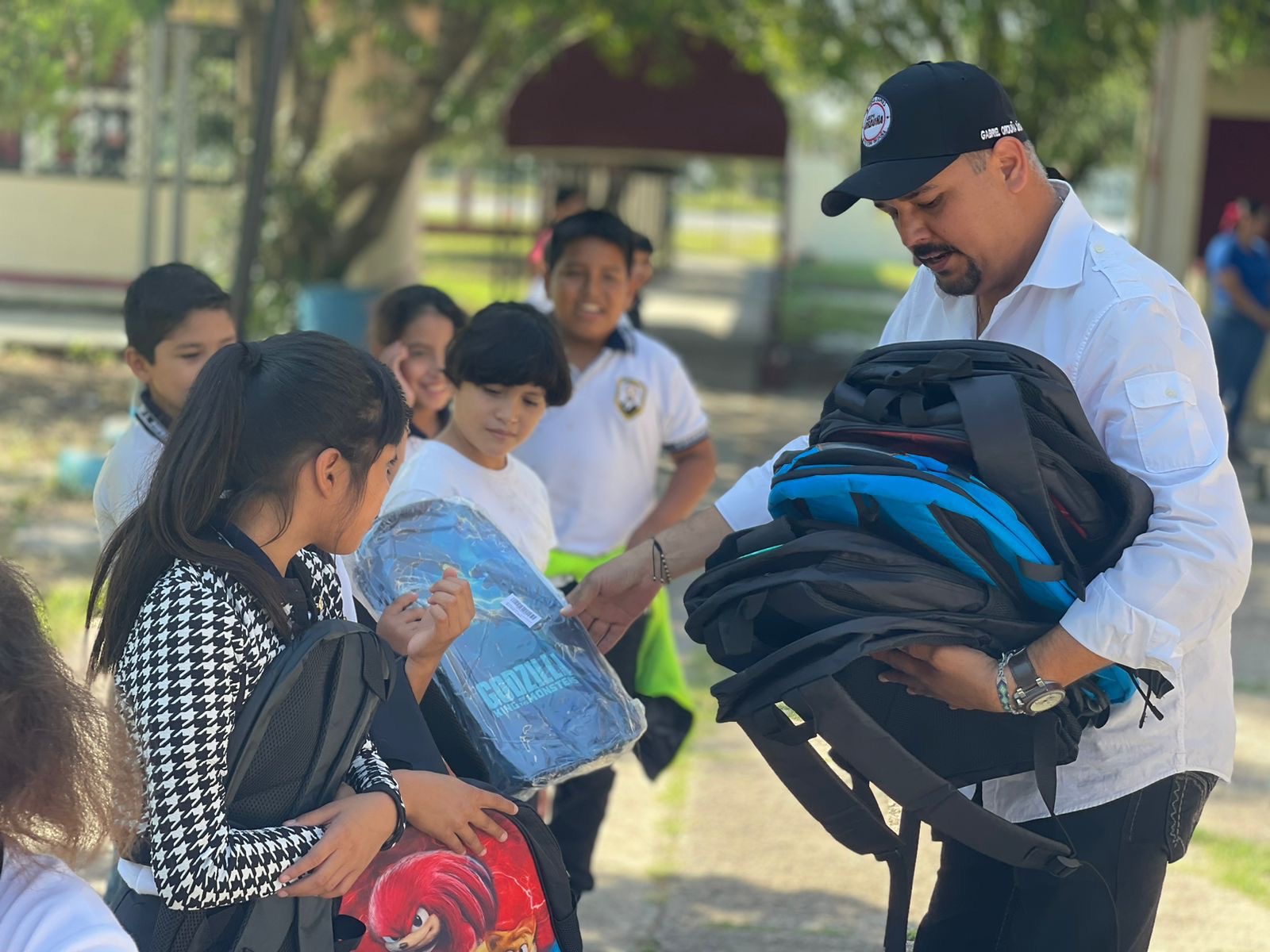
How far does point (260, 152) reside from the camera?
5.12 meters

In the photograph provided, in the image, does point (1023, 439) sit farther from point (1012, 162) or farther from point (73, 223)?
point (73, 223)

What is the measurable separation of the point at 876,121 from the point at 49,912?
1593mm

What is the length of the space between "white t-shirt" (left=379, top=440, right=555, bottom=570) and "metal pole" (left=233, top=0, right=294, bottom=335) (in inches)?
79.8

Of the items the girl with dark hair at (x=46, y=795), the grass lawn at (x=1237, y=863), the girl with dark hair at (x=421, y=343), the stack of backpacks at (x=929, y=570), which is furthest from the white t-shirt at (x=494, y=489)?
the grass lawn at (x=1237, y=863)

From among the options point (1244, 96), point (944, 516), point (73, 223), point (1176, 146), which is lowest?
point (73, 223)

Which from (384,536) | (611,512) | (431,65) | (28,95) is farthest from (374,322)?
(431,65)

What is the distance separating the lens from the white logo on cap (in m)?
2.32

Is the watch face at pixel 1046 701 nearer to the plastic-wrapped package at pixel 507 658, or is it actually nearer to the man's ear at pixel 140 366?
the plastic-wrapped package at pixel 507 658

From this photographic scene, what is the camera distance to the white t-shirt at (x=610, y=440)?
402 cm

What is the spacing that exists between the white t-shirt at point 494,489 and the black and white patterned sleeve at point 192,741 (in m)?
0.97

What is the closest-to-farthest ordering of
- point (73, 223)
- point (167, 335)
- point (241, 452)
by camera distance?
point (241, 452), point (167, 335), point (73, 223)

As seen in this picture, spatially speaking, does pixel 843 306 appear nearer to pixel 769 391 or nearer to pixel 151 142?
pixel 769 391

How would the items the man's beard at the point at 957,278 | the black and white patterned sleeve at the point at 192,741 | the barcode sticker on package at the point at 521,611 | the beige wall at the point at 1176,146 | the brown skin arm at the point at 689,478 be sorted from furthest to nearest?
the beige wall at the point at 1176,146 < the brown skin arm at the point at 689,478 < the barcode sticker on package at the point at 521,611 < the man's beard at the point at 957,278 < the black and white patterned sleeve at the point at 192,741

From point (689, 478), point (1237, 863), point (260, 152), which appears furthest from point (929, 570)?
point (260, 152)
